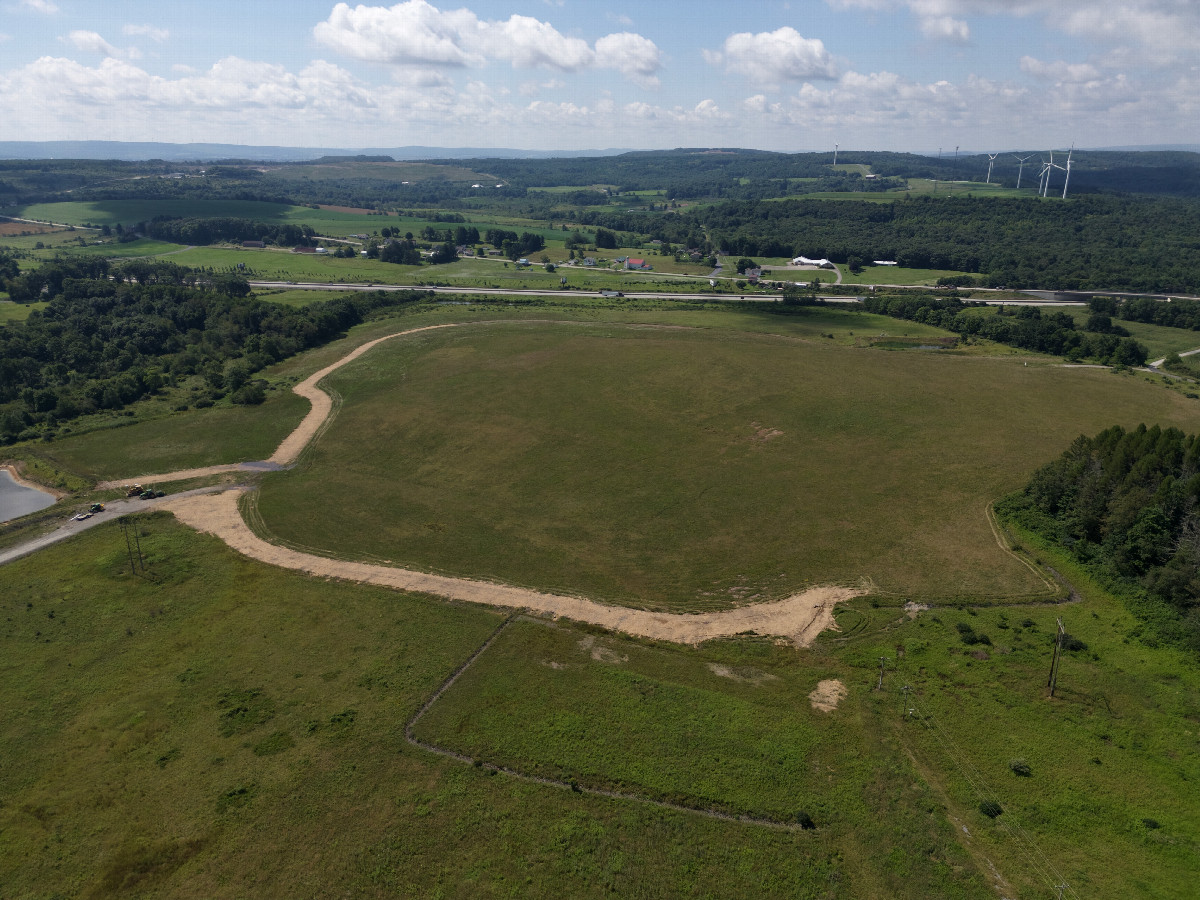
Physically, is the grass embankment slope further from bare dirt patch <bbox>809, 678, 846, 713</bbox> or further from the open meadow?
bare dirt patch <bbox>809, 678, 846, 713</bbox>

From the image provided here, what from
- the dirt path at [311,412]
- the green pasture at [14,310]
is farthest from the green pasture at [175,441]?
the green pasture at [14,310]

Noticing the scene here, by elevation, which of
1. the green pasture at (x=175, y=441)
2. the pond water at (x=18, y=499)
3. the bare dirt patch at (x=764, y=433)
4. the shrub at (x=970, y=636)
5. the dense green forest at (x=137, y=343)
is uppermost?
the dense green forest at (x=137, y=343)

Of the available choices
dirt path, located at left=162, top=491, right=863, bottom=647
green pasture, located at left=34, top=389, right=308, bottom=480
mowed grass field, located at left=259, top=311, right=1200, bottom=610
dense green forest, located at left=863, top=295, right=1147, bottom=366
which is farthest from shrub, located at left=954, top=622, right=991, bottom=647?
dense green forest, located at left=863, top=295, right=1147, bottom=366

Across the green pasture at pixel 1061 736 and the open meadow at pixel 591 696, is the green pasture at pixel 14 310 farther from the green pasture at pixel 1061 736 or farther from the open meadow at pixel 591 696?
the green pasture at pixel 1061 736

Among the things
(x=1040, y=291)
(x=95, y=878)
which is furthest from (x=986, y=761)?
(x=1040, y=291)

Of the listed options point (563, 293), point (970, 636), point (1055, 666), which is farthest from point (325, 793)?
point (563, 293)

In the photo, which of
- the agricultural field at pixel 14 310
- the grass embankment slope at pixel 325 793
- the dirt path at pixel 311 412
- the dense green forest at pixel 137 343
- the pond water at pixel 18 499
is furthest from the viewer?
Answer: the agricultural field at pixel 14 310
